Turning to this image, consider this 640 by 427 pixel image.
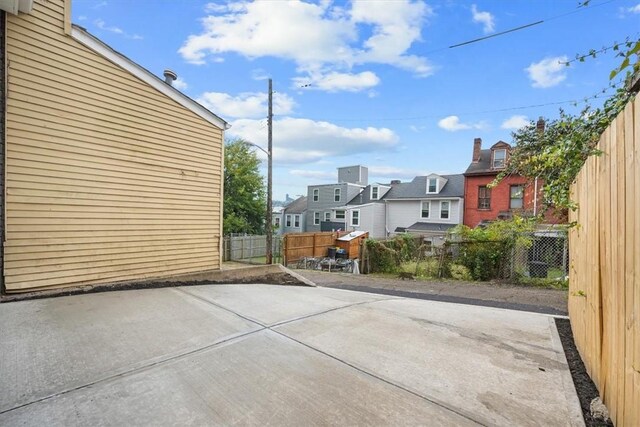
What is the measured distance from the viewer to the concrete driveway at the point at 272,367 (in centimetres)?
200

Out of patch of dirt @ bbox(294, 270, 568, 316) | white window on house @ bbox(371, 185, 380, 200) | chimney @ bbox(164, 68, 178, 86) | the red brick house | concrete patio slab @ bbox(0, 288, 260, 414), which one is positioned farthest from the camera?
white window on house @ bbox(371, 185, 380, 200)

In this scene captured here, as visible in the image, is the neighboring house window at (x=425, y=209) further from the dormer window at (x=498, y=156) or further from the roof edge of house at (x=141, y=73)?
the roof edge of house at (x=141, y=73)

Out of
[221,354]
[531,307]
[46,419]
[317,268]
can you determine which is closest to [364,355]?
[221,354]

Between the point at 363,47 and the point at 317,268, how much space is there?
30.6 feet

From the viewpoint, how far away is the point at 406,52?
30.7ft

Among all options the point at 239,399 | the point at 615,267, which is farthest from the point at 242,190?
the point at 615,267

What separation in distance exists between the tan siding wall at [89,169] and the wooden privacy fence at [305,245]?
875 cm

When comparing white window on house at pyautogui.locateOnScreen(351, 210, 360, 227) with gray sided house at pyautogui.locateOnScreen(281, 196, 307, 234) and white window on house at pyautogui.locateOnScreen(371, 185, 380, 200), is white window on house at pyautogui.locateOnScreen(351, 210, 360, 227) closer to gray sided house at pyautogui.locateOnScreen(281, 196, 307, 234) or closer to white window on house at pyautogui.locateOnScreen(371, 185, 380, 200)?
white window on house at pyautogui.locateOnScreen(371, 185, 380, 200)

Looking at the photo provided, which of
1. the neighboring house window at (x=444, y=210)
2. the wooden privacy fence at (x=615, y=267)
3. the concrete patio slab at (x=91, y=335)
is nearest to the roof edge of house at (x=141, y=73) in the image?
the concrete patio slab at (x=91, y=335)

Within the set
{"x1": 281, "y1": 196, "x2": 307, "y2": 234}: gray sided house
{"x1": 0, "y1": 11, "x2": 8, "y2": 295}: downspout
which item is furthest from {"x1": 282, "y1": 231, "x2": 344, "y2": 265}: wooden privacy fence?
{"x1": 281, "y1": 196, "x2": 307, "y2": 234}: gray sided house

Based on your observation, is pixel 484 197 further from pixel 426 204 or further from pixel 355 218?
pixel 355 218

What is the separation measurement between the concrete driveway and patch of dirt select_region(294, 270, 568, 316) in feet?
5.50

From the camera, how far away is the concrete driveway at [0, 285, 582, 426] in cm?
200

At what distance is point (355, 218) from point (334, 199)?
3621 mm
